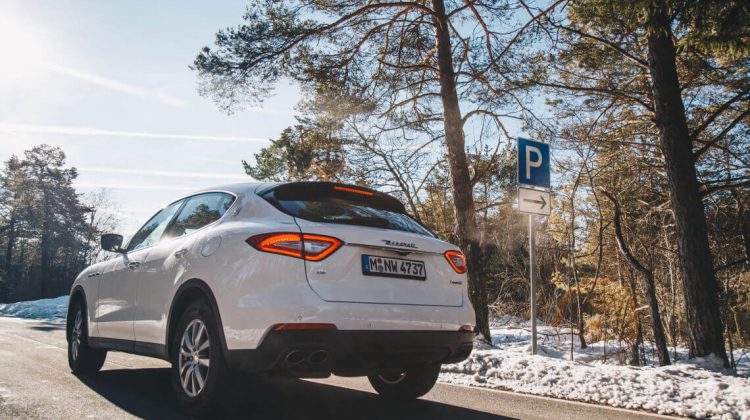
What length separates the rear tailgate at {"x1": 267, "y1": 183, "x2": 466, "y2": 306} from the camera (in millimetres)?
3484

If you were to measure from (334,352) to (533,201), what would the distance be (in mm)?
4810

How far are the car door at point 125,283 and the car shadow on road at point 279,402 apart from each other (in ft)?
1.65

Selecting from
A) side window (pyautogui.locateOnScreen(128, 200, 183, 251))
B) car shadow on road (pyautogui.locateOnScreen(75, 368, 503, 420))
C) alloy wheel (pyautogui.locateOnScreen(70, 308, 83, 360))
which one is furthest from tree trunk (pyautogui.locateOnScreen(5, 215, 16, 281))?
side window (pyautogui.locateOnScreen(128, 200, 183, 251))

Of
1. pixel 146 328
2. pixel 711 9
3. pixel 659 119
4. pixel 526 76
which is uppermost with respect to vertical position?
pixel 526 76

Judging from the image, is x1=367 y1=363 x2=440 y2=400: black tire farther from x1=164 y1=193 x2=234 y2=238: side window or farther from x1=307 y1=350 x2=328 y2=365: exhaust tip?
x1=164 y1=193 x2=234 y2=238: side window

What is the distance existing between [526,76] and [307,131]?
20.6ft

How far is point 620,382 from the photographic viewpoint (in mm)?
5129

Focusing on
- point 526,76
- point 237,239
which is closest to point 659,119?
point 526,76

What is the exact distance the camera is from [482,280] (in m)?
10.5

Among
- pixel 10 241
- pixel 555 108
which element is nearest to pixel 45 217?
pixel 10 241

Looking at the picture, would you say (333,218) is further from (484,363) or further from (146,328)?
(484,363)

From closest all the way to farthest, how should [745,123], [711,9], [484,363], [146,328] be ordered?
[146,328] → [484,363] → [711,9] → [745,123]

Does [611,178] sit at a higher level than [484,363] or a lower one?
higher

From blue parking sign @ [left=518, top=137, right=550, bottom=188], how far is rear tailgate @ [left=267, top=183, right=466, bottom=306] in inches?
142
